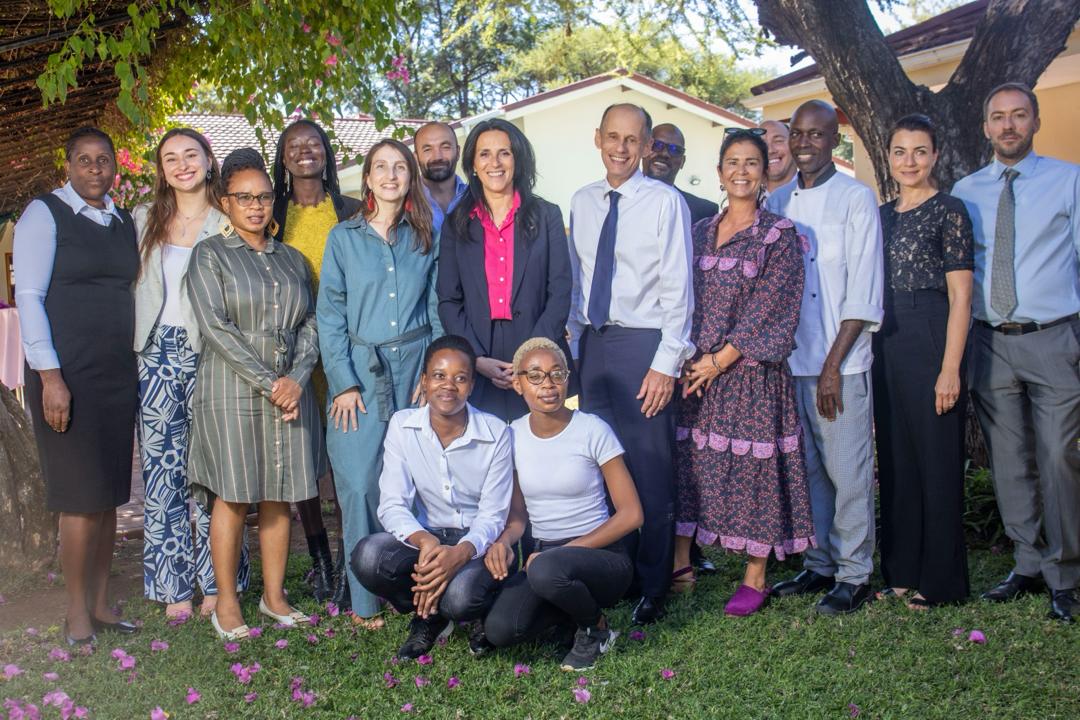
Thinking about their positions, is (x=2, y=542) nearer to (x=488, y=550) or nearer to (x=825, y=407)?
(x=488, y=550)

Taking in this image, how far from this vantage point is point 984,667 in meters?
3.96

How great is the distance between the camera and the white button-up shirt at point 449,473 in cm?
420

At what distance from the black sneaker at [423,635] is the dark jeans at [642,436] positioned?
2.95 feet

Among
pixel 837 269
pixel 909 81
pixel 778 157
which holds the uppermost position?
pixel 909 81

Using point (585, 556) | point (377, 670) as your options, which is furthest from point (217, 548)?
point (585, 556)

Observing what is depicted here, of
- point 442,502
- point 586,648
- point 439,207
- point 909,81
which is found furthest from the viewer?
point 909,81

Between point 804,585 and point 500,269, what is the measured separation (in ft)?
6.82

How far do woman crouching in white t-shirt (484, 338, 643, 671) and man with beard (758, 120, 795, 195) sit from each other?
2.13 metres

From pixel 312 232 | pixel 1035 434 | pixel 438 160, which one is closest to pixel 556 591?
pixel 312 232

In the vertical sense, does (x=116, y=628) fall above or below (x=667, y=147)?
below

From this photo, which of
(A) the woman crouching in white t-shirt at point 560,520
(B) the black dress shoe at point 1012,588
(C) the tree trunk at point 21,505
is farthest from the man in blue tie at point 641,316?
(C) the tree trunk at point 21,505

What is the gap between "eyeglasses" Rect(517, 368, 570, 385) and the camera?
13.4 ft

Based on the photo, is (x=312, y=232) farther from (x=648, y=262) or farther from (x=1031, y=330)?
(x=1031, y=330)

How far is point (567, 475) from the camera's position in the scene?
13.7 feet
